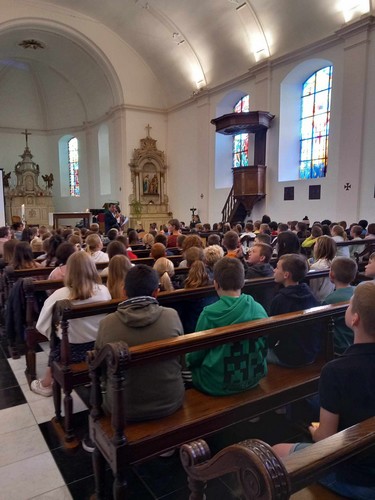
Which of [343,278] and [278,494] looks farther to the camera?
[343,278]

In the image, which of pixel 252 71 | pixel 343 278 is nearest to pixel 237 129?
pixel 252 71

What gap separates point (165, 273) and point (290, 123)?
9867 mm

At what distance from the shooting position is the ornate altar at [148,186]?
1642 centimetres

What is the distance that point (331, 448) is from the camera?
935mm

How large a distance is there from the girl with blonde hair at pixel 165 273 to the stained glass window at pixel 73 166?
1852 cm

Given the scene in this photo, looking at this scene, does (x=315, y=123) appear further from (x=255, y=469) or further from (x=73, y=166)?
(x=73, y=166)

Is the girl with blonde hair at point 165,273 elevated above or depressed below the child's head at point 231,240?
below

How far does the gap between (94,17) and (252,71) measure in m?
6.88

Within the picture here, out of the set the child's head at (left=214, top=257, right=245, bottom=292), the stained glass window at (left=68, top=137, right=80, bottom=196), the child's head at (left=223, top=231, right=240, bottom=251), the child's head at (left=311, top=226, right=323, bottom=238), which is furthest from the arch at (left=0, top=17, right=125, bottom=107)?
the child's head at (left=214, top=257, right=245, bottom=292)

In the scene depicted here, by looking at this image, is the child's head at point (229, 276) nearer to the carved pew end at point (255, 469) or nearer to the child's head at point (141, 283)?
the child's head at point (141, 283)

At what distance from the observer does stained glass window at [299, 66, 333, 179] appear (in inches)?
436

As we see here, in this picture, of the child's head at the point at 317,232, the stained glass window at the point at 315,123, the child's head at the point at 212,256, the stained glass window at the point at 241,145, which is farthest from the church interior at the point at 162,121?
the child's head at the point at 317,232

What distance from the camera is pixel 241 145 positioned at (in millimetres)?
14211

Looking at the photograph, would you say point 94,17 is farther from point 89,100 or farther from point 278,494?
point 278,494
